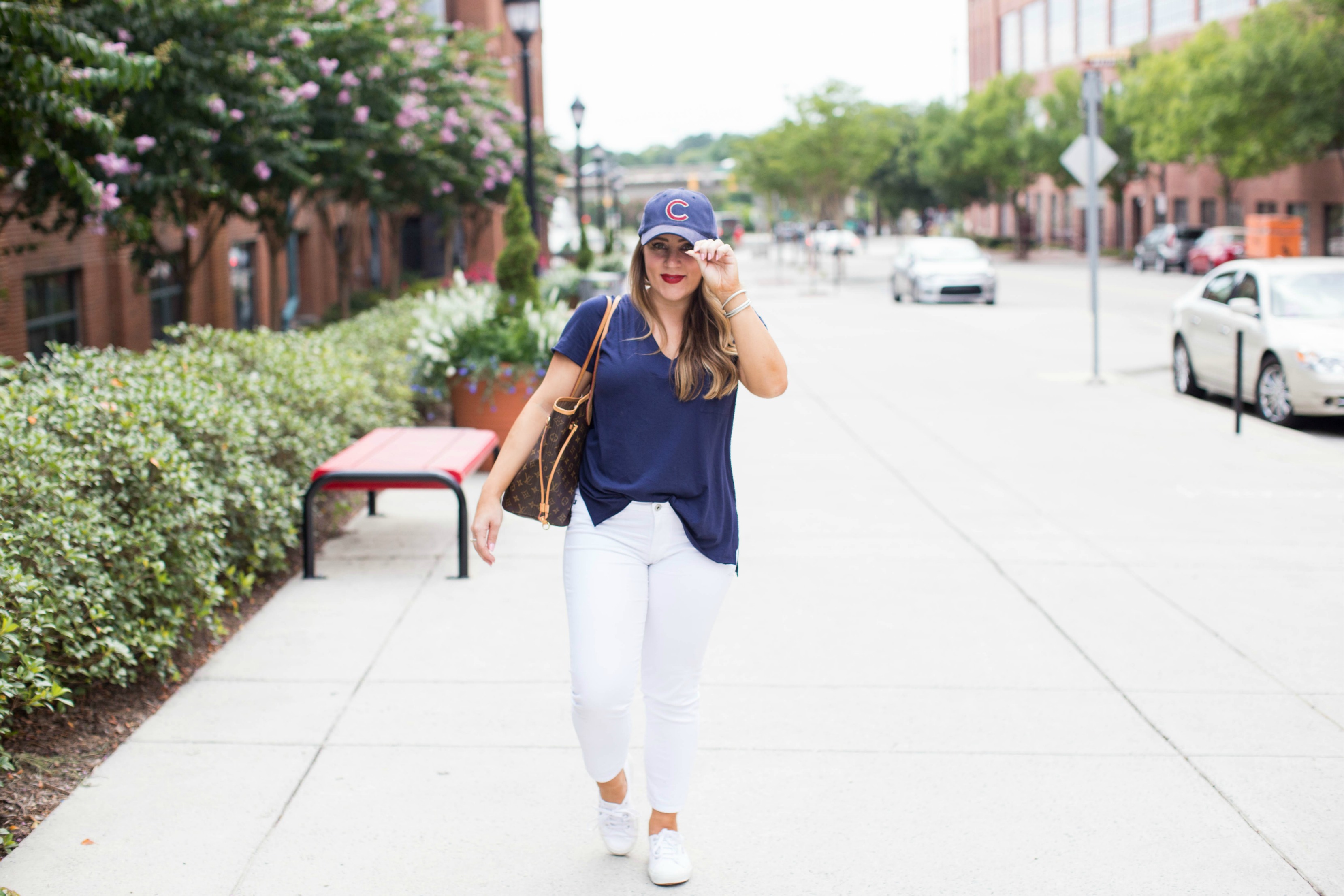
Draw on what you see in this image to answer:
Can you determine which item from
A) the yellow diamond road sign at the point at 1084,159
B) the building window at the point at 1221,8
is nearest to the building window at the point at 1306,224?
the building window at the point at 1221,8

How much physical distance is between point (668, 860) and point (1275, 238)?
40501 mm

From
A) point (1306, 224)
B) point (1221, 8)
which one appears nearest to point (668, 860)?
point (1306, 224)

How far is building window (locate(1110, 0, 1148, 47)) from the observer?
61438 millimetres

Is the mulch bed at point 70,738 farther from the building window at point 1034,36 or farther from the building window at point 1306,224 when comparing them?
the building window at point 1034,36

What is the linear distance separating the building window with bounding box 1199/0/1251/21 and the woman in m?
53.4

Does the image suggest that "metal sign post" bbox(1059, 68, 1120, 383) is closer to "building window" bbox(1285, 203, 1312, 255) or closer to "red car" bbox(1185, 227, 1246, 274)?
"red car" bbox(1185, 227, 1246, 274)

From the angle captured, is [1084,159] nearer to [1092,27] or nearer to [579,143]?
[579,143]

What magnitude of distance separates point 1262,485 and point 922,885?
6.74 metres

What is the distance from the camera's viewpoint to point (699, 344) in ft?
12.1

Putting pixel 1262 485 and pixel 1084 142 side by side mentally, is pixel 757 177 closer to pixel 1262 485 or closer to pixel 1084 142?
pixel 1084 142

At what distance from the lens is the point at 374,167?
65.7 ft

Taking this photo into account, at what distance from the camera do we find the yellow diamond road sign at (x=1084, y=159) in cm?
1530

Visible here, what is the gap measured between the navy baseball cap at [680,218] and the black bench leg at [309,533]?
152 inches

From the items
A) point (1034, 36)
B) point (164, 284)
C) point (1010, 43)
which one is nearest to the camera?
point (164, 284)
